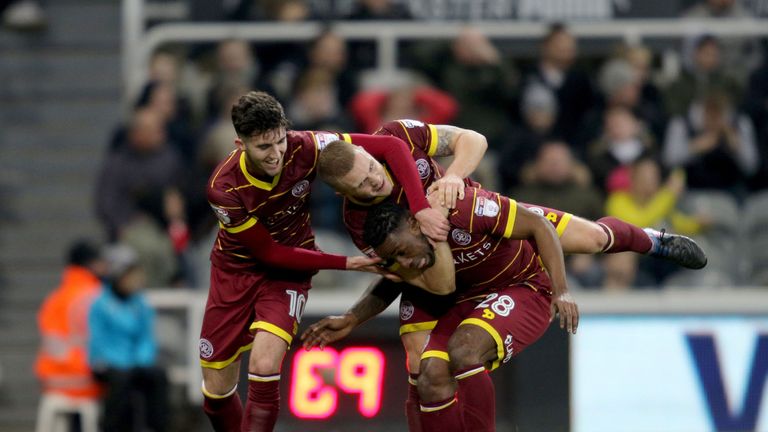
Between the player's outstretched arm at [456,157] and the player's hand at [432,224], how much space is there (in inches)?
4.4

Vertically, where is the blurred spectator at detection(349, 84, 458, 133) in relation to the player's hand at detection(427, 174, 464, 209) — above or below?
below

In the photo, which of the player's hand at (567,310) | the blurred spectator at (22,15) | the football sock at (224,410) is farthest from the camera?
the blurred spectator at (22,15)

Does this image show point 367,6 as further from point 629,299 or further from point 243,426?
point 243,426

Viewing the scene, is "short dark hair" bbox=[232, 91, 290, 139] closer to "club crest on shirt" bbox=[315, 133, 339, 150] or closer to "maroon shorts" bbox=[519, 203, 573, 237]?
"club crest on shirt" bbox=[315, 133, 339, 150]

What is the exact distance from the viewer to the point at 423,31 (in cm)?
1258

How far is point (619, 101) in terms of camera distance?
12.0 metres

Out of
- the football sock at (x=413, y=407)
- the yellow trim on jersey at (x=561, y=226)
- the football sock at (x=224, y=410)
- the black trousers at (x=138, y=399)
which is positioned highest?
the yellow trim on jersey at (x=561, y=226)

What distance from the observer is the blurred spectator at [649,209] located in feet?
37.6

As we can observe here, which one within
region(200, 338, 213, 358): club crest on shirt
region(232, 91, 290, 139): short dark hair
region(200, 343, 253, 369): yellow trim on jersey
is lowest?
region(200, 343, 253, 369): yellow trim on jersey

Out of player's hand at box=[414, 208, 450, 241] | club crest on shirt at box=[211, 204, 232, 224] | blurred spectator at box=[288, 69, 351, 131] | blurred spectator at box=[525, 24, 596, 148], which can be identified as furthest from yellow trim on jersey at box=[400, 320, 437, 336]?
blurred spectator at box=[525, 24, 596, 148]

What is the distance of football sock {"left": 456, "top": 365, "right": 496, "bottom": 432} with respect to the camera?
7973 millimetres

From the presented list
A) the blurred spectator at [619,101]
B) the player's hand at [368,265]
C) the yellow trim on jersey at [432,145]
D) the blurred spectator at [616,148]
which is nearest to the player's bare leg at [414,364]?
the player's hand at [368,265]

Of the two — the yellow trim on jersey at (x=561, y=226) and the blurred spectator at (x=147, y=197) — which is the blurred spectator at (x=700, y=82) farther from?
the yellow trim on jersey at (x=561, y=226)

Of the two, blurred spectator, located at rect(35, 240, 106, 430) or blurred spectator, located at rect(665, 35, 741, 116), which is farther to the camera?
blurred spectator, located at rect(665, 35, 741, 116)
